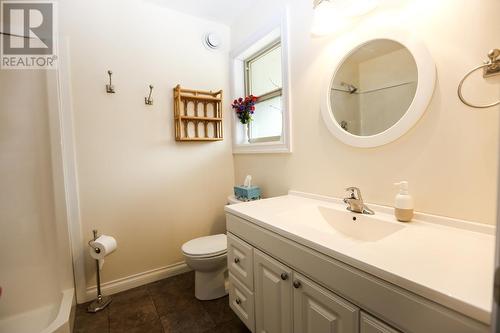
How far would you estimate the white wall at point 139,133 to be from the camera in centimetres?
177

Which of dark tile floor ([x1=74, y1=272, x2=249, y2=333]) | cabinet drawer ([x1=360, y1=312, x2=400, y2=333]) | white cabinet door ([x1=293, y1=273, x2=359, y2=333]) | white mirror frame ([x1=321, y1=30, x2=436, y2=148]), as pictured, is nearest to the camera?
cabinet drawer ([x1=360, y1=312, x2=400, y2=333])

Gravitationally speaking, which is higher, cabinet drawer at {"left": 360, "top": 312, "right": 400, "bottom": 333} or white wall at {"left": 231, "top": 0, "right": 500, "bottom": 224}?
white wall at {"left": 231, "top": 0, "right": 500, "bottom": 224}

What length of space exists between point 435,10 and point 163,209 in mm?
2195

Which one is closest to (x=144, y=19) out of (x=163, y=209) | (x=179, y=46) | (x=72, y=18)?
(x=179, y=46)

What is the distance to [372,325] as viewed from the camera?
0.71 meters

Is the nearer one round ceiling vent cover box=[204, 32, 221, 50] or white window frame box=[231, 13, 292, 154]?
white window frame box=[231, 13, 292, 154]

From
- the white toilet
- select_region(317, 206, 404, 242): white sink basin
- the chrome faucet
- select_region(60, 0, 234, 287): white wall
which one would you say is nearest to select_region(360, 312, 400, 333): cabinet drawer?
select_region(317, 206, 404, 242): white sink basin

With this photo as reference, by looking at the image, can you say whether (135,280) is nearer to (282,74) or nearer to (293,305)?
(293,305)

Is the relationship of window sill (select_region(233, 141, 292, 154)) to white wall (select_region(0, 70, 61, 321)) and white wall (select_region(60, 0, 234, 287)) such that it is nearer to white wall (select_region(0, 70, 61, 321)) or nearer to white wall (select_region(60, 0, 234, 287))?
white wall (select_region(60, 0, 234, 287))

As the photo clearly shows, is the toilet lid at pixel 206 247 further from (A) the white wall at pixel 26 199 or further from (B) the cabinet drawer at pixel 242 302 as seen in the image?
(A) the white wall at pixel 26 199

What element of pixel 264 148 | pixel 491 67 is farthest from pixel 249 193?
pixel 491 67

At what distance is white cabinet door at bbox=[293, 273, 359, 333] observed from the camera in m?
0.78

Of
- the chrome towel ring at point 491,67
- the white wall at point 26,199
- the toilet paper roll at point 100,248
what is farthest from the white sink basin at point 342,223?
the white wall at point 26,199

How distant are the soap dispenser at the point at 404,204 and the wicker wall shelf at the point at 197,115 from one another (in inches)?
64.6
